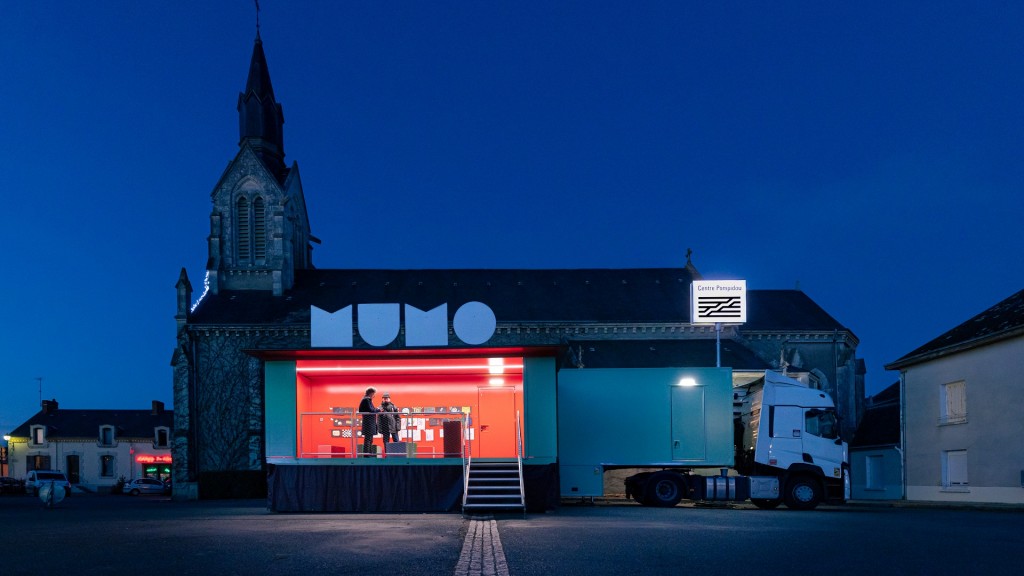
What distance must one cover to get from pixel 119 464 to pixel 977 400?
5758 centimetres

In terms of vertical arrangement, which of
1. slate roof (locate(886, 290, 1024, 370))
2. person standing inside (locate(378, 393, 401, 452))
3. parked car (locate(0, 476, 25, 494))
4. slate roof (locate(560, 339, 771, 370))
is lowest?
parked car (locate(0, 476, 25, 494))

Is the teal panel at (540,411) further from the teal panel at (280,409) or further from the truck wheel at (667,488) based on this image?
the teal panel at (280,409)

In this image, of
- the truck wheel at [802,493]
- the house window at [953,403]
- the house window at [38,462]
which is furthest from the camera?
the house window at [38,462]

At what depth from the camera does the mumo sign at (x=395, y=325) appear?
774 inches

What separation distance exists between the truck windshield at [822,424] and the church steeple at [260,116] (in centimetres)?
3209

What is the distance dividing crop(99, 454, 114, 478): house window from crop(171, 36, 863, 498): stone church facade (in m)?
27.3

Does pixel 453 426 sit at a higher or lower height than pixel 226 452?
higher

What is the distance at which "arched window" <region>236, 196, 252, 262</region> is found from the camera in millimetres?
43156

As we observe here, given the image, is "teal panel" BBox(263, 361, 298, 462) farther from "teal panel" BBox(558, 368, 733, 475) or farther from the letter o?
"teal panel" BBox(558, 368, 733, 475)

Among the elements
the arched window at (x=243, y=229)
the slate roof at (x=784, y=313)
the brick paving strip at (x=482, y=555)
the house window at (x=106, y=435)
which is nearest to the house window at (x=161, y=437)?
the house window at (x=106, y=435)

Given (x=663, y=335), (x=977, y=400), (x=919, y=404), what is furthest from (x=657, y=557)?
(x=663, y=335)

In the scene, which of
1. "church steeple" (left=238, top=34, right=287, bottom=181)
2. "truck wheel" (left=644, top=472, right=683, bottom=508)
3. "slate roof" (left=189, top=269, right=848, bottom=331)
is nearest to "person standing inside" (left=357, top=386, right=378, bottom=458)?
"truck wheel" (left=644, top=472, right=683, bottom=508)

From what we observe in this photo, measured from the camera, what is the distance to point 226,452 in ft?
126

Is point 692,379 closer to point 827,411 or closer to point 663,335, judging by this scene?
point 827,411
